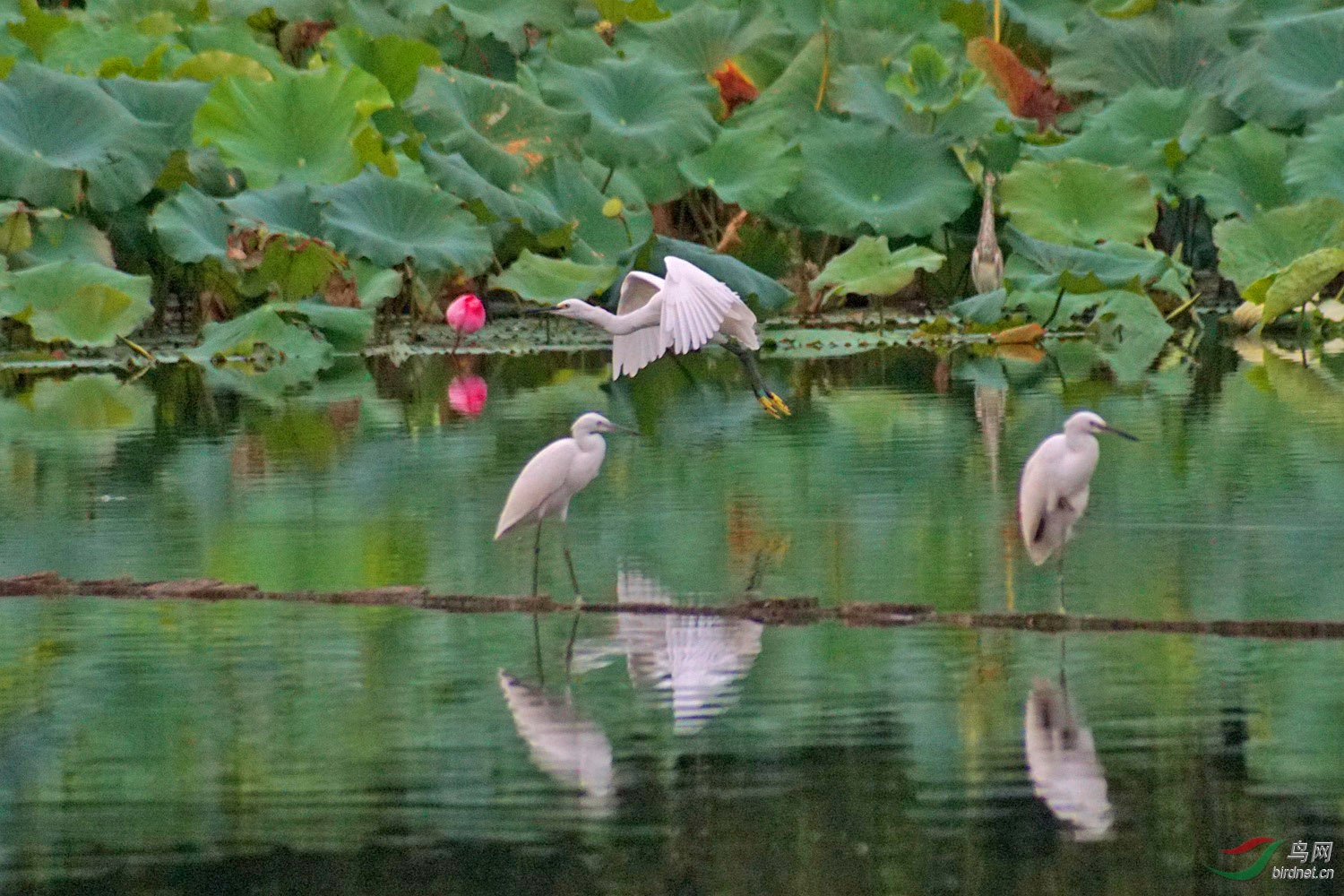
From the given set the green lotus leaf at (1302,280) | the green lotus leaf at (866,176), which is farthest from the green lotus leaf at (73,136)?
the green lotus leaf at (1302,280)

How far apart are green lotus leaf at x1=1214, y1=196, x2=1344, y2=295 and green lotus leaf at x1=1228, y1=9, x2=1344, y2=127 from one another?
1.97m

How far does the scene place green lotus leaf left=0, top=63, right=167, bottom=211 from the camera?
1559 cm

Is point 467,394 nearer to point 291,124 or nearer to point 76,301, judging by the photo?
point 76,301

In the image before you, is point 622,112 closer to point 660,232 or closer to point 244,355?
point 660,232

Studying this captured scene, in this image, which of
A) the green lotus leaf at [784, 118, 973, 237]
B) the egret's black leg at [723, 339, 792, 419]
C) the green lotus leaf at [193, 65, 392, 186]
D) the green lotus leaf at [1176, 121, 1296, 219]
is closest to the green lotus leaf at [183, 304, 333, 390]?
the green lotus leaf at [193, 65, 392, 186]

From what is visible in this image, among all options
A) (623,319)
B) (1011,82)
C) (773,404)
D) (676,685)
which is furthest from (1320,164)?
(676,685)

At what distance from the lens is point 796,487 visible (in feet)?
28.3

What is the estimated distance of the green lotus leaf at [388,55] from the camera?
717 inches

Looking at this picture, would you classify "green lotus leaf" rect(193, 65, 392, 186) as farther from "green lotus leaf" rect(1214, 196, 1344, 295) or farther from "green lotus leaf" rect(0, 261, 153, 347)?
"green lotus leaf" rect(1214, 196, 1344, 295)

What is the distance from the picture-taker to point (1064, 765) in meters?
4.45

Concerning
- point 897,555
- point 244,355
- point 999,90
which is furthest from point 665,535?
point 999,90

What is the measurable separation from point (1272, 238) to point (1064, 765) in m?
13.0

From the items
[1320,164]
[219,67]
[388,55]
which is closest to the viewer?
[1320,164]

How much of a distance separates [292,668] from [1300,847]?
98.5 inches
